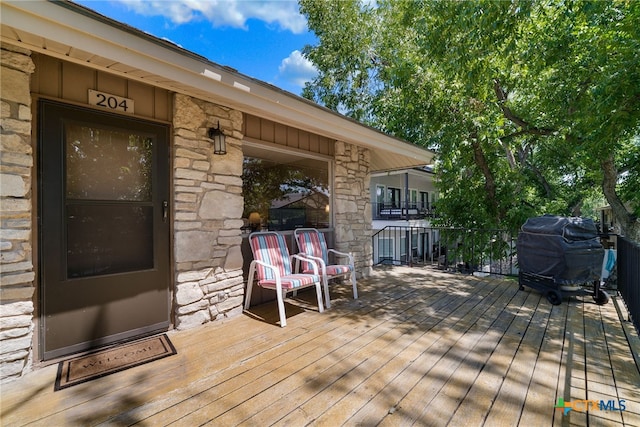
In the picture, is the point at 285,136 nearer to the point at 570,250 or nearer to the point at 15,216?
the point at 15,216

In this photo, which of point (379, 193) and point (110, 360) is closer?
point (110, 360)

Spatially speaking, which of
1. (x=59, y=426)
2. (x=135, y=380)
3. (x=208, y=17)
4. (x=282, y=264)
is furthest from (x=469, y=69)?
(x=59, y=426)

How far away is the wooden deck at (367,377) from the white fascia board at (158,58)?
88.4 inches

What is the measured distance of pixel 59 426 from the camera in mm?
1614

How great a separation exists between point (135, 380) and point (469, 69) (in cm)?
569

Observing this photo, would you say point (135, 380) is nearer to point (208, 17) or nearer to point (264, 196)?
point (264, 196)

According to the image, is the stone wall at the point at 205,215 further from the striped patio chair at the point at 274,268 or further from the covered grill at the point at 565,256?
the covered grill at the point at 565,256

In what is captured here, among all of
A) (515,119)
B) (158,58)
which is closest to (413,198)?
(515,119)

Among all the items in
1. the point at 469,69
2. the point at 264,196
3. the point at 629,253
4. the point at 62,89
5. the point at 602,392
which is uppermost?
the point at 469,69

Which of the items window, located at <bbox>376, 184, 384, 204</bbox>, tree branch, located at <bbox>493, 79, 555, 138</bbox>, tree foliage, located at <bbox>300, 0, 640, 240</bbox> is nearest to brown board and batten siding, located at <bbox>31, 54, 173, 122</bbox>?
tree foliage, located at <bbox>300, 0, 640, 240</bbox>

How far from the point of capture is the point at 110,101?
8.43 feet

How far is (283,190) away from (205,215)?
4.51 feet

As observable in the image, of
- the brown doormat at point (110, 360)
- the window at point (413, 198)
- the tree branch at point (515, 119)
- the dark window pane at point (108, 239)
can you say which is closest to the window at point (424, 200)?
the window at point (413, 198)

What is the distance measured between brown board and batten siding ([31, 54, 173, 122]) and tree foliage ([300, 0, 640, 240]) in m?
3.97
